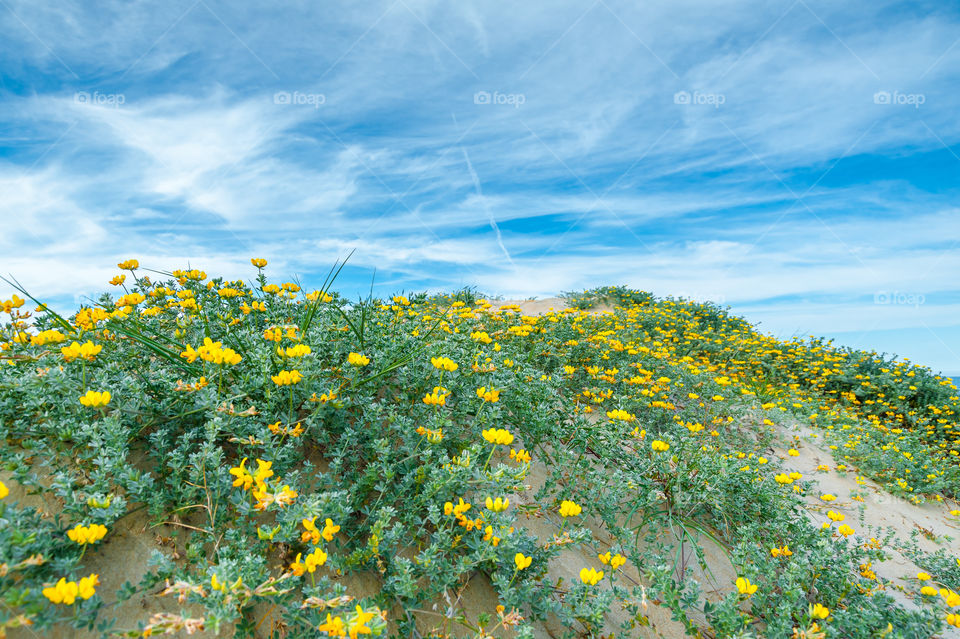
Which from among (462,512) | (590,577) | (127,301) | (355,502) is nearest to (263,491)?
(355,502)

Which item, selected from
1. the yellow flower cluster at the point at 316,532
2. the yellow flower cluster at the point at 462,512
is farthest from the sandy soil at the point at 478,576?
the yellow flower cluster at the point at 316,532

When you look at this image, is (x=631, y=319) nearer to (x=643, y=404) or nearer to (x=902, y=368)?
(x=643, y=404)

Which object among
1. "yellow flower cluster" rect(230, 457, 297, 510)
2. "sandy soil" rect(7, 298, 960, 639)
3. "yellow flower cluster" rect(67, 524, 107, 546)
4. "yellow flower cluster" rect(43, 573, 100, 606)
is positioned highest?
"yellow flower cluster" rect(230, 457, 297, 510)

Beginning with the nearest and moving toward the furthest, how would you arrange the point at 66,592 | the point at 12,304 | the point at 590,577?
the point at 66,592 → the point at 590,577 → the point at 12,304

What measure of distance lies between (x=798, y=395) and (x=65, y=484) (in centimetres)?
1302

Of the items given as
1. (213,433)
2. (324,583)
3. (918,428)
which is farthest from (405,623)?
(918,428)

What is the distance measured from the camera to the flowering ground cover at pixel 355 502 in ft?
7.01

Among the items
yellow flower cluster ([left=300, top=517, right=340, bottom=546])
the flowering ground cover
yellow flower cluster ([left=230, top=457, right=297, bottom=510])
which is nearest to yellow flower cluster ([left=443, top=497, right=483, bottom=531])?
the flowering ground cover

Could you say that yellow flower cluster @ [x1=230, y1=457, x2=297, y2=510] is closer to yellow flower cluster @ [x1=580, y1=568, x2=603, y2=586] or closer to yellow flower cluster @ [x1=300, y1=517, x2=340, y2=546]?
yellow flower cluster @ [x1=300, y1=517, x2=340, y2=546]

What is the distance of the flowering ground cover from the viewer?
2138mm

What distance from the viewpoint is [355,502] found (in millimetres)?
2711

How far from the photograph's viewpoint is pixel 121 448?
2.47 m

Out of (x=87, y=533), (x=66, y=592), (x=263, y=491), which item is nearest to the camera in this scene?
(x=66, y=592)

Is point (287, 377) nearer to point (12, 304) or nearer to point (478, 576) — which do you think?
point (478, 576)
